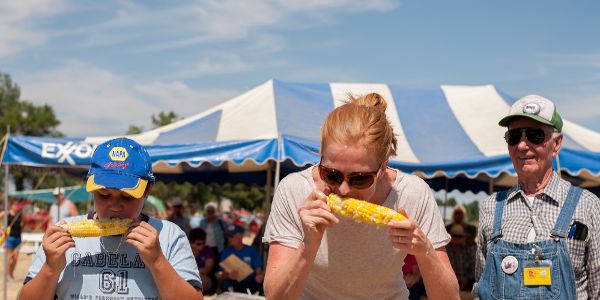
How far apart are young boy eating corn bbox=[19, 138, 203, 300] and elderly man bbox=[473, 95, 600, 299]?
1423 mm

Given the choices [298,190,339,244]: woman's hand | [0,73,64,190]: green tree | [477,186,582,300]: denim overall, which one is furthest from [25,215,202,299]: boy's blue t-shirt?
[0,73,64,190]: green tree

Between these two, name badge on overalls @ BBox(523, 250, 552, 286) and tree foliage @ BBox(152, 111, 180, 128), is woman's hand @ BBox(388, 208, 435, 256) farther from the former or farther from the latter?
tree foliage @ BBox(152, 111, 180, 128)

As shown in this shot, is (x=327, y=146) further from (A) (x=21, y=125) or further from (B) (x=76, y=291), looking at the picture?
(A) (x=21, y=125)

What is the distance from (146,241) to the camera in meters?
2.32

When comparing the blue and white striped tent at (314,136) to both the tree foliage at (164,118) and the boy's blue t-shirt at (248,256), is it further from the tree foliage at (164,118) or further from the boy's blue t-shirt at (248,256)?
the tree foliage at (164,118)

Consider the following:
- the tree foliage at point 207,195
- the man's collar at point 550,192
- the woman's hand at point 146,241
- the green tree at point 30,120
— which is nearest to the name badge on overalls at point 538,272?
the man's collar at point 550,192

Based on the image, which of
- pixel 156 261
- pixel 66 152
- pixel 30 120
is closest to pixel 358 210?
pixel 156 261

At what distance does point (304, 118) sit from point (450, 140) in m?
1.73

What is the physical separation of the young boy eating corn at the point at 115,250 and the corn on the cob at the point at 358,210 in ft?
2.23

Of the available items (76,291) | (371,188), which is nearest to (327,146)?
(371,188)

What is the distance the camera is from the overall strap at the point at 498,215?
10.3ft

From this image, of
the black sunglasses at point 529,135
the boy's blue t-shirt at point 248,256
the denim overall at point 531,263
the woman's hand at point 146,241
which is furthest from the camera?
the boy's blue t-shirt at point 248,256

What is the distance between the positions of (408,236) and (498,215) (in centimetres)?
139

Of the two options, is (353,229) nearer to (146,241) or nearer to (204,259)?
(146,241)
